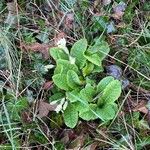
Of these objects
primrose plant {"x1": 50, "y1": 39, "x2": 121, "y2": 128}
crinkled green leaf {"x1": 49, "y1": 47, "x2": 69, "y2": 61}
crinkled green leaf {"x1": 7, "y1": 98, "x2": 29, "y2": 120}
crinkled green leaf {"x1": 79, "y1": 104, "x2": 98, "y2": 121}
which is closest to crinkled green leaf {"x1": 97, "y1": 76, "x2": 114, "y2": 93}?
primrose plant {"x1": 50, "y1": 39, "x2": 121, "y2": 128}

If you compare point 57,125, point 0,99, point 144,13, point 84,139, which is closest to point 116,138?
point 84,139

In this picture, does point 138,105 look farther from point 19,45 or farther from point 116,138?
point 19,45

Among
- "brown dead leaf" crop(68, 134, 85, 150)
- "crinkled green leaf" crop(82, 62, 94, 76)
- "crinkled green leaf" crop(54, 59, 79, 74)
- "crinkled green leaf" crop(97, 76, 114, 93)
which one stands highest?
"crinkled green leaf" crop(54, 59, 79, 74)

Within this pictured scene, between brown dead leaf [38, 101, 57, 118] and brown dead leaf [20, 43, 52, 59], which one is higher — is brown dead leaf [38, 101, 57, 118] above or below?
below

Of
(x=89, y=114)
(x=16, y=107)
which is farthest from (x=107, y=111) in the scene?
(x=16, y=107)

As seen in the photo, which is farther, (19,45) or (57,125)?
(19,45)

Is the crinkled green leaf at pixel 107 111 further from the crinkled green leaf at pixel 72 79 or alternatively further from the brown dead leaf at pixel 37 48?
the brown dead leaf at pixel 37 48

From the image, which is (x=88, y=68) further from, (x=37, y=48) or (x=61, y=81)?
(x=37, y=48)

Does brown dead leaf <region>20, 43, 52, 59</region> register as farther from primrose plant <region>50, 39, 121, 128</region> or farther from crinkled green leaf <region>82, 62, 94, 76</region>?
crinkled green leaf <region>82, 62, 94, 76</region>
